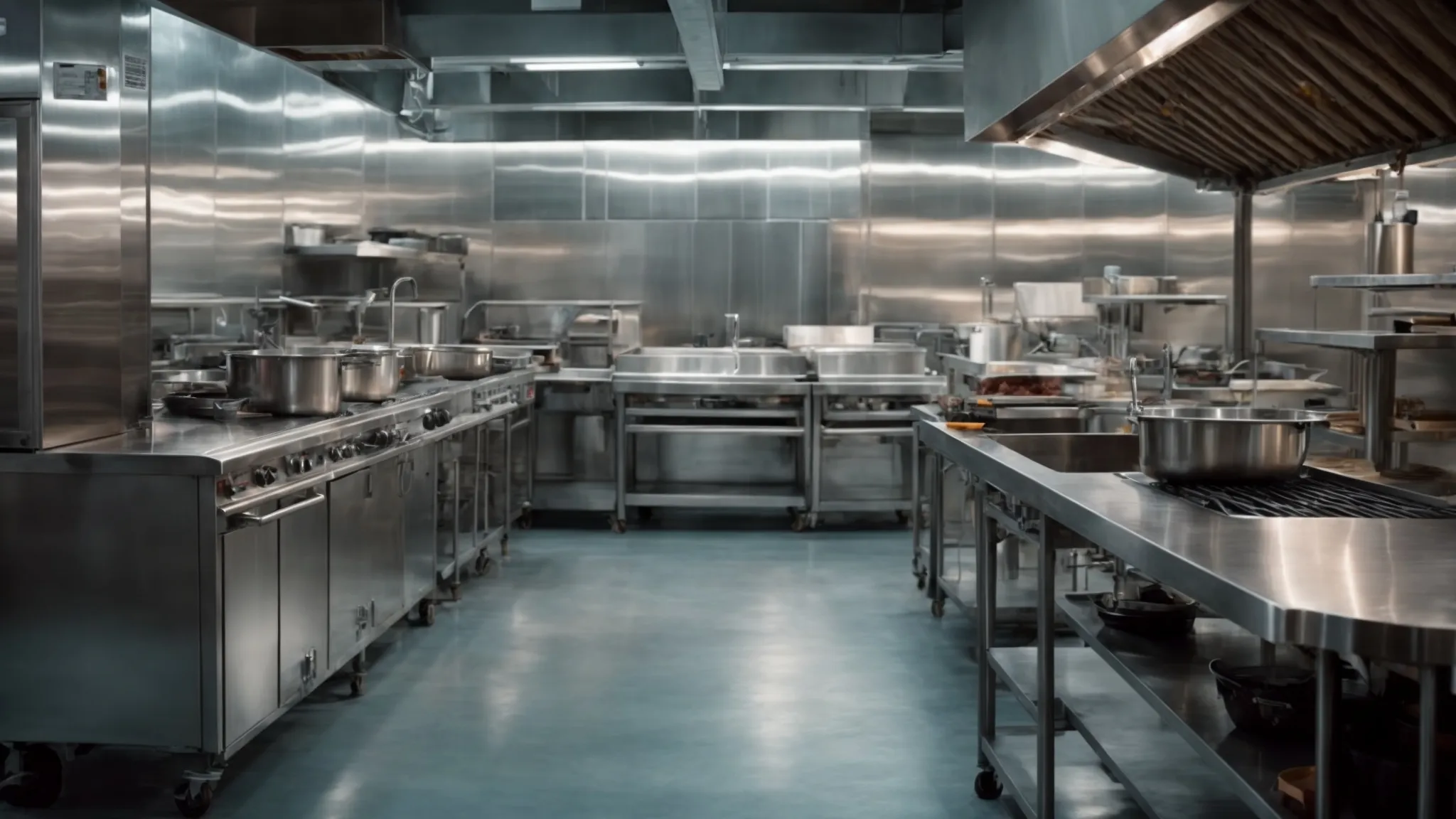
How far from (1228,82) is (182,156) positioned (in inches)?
166

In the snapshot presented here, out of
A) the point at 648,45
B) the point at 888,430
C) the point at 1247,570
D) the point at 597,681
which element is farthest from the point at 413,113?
the point at 1247,570

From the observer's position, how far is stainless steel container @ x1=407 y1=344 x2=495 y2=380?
6.21 metres

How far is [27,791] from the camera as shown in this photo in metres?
3.31

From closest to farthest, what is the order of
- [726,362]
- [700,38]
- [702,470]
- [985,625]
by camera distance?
[985,625], [700,38], [702,470], [726,362]

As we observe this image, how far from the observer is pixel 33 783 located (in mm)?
3316

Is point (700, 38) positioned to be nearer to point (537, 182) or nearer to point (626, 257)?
point (626, 257)

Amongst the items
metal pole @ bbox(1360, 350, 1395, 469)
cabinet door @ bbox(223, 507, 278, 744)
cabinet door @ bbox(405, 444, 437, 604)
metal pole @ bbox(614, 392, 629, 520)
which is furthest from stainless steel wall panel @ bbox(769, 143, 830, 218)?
cabinet door @ bbox(223, 507, 278, 744)

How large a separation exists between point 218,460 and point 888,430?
478 cm

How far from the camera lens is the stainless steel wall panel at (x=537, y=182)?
9.81 m

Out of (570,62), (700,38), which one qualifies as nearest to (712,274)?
(570,62)

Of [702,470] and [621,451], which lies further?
[702,470]

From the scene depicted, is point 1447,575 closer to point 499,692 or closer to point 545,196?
point 499,692

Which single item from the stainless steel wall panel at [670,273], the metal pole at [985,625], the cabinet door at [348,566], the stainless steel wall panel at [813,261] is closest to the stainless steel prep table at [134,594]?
the cabinet door at [348,566]

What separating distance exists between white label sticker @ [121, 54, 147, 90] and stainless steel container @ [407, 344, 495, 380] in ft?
7.96
